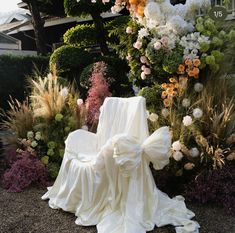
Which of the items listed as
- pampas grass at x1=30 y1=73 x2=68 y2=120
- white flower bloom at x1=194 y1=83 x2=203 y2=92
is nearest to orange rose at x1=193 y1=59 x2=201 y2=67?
white flower bloom at x1=194 y1=83 x2=203 y2=92

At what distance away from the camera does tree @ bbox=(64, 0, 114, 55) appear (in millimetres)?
7950

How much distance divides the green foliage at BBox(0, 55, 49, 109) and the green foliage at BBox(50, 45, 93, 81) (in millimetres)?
510

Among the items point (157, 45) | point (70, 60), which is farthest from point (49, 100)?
point (70, 60)

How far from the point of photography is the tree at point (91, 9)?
795cm

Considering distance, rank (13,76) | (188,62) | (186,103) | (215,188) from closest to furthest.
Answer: (215,188), (186,103), (188,62), (13,76)

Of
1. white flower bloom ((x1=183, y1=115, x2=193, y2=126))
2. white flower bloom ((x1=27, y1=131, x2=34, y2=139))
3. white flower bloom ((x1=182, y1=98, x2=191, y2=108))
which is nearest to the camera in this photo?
white flower bloom ((x1=183, y1=115, x2=193, y2=126))

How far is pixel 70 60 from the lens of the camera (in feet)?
26.5

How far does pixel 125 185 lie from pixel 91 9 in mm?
5612

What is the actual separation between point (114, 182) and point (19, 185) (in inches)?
60.8

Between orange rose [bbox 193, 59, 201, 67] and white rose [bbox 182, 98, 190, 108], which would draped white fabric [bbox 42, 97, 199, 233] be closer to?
white rose [bbox 182, 98, 190, 108]

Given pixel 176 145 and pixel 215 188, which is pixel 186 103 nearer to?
pixel 176 145

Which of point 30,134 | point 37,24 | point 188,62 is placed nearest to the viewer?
point 188,62

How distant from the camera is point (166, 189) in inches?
161

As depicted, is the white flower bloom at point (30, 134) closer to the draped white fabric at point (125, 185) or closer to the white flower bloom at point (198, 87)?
the draped white fabric at point (125, 185)
